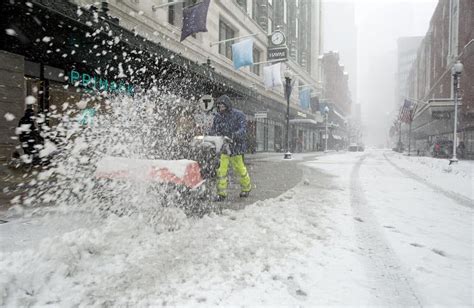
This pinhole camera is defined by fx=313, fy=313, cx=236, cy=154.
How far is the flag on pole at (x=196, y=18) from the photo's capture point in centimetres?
1202

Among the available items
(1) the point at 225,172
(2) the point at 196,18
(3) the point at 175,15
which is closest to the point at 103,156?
(1) the point at 225,172

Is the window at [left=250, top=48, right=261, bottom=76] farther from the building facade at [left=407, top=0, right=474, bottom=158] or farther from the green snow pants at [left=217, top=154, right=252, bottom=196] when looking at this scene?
the green snow pants at [left=217, top=154, right=252, bottom=196]

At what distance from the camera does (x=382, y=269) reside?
2645 mm

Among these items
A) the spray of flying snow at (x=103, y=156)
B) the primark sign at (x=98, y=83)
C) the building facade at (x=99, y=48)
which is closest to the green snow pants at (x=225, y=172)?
the spray of flying snow at (x=103, y=156)

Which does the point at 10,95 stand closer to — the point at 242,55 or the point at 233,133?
the point at 233,133

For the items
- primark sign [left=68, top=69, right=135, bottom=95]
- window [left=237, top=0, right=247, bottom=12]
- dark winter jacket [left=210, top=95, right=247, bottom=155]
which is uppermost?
window [left=237, top=0, right=247, bottom=12]

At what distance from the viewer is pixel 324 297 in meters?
2.15

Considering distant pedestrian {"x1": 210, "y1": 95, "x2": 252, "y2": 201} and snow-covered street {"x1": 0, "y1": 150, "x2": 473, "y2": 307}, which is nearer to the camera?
snow-covered street {"x1": 0, "y1": 150, "x2": 473, "y2": 307}

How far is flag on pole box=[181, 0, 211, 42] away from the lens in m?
12.0

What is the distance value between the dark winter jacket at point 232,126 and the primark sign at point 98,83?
19.9 feet

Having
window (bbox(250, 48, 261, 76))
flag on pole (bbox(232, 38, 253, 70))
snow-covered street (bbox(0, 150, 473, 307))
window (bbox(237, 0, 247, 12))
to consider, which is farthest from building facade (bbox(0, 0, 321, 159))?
window (bbox(250, 48, 261, 76))

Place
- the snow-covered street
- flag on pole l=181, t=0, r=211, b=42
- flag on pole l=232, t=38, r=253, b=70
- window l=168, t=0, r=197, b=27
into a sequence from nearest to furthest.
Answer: the snow-covered street
flag on pole l=181, t=0, r=211, b=42
window l=168, t=0, r=197, b=27
flag on pole l=232, t=38, r=253, b=70

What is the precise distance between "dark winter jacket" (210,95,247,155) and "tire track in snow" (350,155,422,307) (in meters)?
2.37

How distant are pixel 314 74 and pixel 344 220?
159 feet
